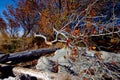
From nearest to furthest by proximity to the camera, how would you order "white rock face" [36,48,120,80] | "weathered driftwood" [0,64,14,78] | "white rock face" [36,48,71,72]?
"white rock face" [36,48,120,80] < "white rock face" [36,48,71,72] < "weathered driftwood" [0,64,14,78]

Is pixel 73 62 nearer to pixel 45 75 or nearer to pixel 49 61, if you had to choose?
pixel 49 61

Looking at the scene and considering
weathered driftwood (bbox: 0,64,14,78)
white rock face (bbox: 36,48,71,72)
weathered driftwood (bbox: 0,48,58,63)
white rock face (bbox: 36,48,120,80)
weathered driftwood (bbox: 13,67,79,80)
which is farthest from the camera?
weathered driftwood (bbox: 0,48,58,63)

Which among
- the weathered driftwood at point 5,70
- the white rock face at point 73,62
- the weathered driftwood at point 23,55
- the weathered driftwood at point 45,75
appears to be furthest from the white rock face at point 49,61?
the weathered driftwood at point 23,55

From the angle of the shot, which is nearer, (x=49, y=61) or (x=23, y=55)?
(x=49, y=61)

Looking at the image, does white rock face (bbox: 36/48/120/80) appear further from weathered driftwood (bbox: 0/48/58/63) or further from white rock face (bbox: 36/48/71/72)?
weathered driftwood (bbox: 0/48/58/63)

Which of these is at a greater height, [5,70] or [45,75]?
[45,75]

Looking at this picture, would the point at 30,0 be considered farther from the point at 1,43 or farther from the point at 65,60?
the point at 65,60

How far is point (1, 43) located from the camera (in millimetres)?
13664

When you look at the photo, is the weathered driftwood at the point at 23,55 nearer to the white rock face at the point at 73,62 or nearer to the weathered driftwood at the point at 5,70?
the weathered driftwood at the point at 5,70

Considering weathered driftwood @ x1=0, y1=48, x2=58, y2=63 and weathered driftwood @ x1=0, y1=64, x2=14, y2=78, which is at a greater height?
weathered driftwood @ x1=0, y1=48, x2=58, y2=63

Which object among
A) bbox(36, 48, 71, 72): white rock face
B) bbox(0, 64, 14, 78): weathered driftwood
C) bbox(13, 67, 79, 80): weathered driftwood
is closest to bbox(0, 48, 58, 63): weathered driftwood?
bbox(0, 64, 14, 78): weathered driftwood

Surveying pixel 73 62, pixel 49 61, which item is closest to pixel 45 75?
pixel 73 62

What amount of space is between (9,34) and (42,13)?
3.27 meters

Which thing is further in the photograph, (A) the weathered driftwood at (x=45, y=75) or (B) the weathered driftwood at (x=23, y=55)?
(B) the weathered driftwood at (x=23, y=55)
